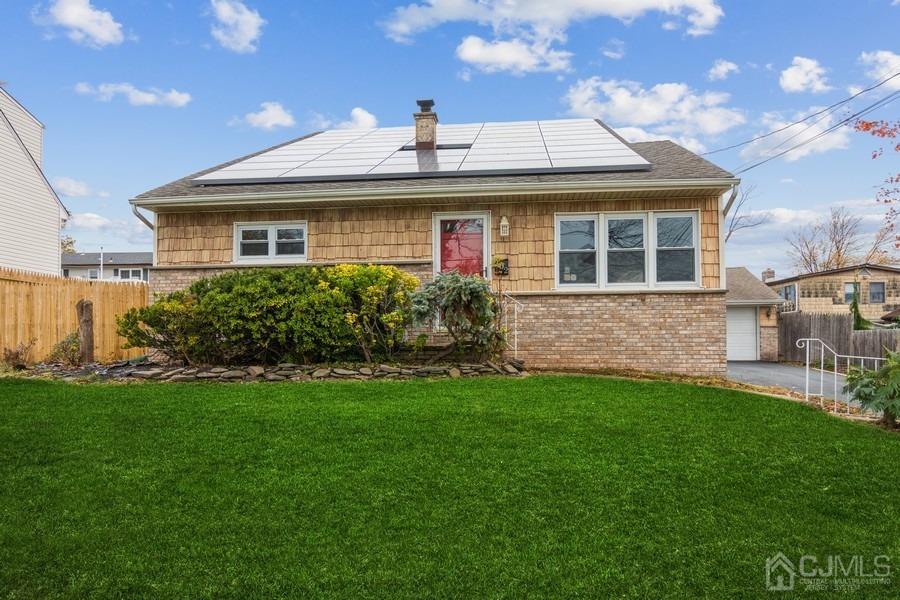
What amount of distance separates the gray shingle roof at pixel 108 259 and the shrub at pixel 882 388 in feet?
137

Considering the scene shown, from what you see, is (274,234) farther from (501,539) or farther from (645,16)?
(645,16)

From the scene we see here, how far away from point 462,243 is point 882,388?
6464 millimetres

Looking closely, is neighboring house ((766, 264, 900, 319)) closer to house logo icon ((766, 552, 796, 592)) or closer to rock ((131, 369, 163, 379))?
house logo icon ((766, 552, 796, 592))

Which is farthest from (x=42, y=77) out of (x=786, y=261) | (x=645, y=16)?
(x=786, y=261)

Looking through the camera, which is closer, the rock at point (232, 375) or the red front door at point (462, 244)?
the rock at point (232, 375)

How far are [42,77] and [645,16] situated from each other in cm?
1625

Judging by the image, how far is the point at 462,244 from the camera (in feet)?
33.3

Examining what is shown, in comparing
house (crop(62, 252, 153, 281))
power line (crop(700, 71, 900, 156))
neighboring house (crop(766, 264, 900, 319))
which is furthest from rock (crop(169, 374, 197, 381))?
house (crop(62, 252, 153, 281))

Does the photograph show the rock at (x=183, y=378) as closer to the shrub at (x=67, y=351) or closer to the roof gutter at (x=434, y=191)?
the shrub at (x=67, y=351)

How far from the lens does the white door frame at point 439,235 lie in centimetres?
1001

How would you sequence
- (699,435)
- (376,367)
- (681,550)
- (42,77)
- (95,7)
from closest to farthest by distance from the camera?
1. (681,550)
2. (699,435)
3. (376,367)
4. (95,7)
5. (42,77)

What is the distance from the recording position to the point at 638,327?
959 centimetres

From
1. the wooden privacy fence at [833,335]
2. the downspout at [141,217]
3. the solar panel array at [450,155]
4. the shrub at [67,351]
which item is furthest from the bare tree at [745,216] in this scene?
the shrub at [67,351]

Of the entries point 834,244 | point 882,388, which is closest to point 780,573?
point 882,388
